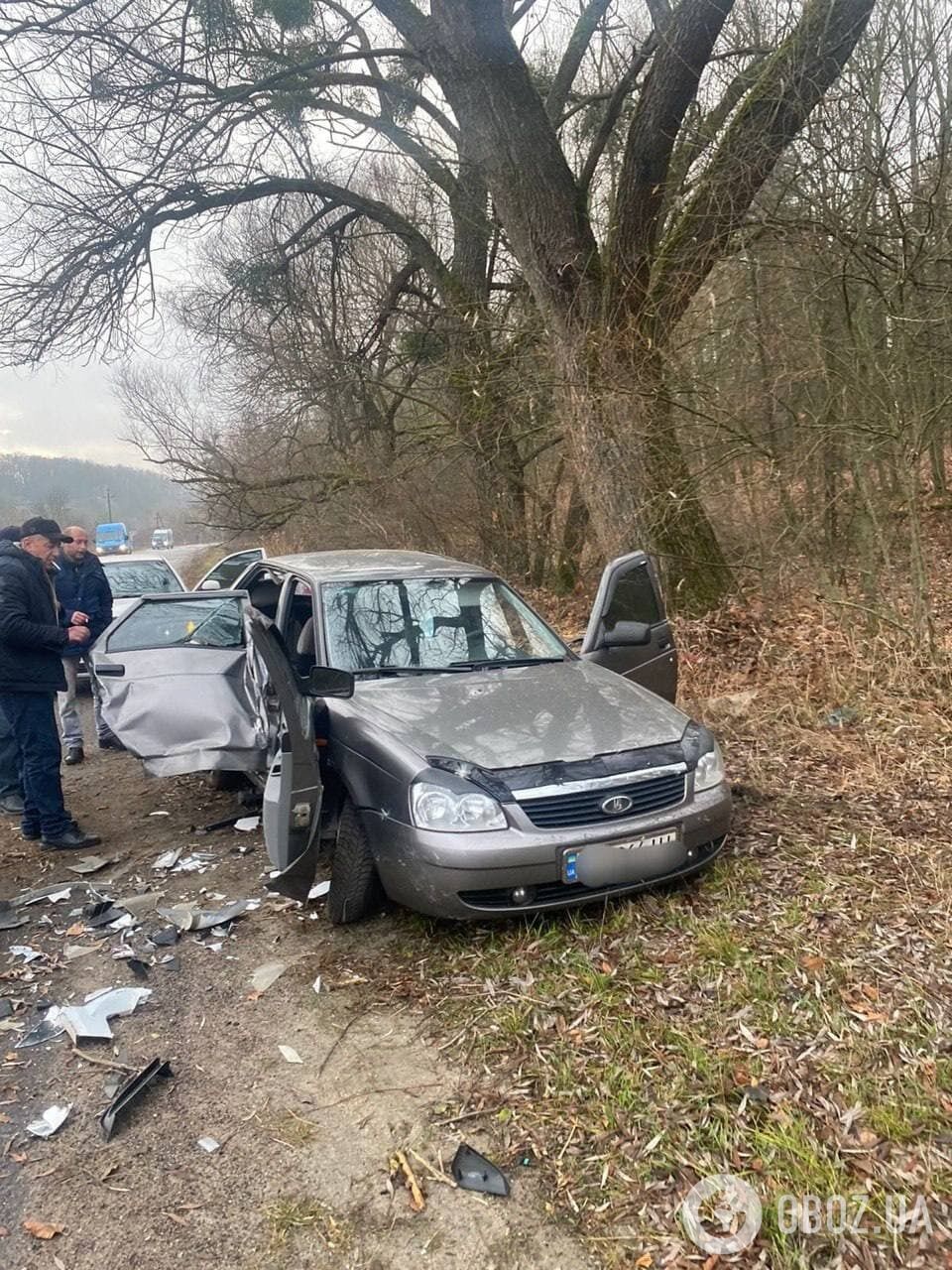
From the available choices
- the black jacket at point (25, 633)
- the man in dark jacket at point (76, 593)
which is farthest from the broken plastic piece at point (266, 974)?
the man in dark jacket at point (76, 593)

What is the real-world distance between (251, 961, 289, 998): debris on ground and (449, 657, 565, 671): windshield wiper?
1713 mm

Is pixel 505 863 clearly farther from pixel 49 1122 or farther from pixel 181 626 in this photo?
pixel 181 626

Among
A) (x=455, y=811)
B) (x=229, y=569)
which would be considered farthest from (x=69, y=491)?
(x=455, y=811)

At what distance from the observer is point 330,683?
396 cm

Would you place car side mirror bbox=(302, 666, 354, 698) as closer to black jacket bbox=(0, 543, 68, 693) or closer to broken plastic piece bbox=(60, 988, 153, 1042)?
broken plastic piece bbox=(60, 988, 153, 1042)

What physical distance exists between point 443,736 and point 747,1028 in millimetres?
1609

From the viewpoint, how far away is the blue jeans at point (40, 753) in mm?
5242

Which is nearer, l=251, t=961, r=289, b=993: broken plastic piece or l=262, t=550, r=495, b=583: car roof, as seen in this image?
l=251, t=961, r=289, b=993: broken plastic piece

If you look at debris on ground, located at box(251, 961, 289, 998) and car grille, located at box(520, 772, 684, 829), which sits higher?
car grille, located at box(520, 772, 684, 829)

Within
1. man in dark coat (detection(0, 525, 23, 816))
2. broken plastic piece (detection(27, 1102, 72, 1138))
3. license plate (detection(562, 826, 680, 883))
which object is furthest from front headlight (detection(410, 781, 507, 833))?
man in dark coat (detection(0, 525, 23, 816))

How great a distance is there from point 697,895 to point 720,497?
213 inches

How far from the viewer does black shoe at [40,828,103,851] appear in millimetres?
5281

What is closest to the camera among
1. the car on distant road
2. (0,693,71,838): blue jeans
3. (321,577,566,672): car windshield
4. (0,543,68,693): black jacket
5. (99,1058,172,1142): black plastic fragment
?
(99,1058,172,1142): black plastic fragment

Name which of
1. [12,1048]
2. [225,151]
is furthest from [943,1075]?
[225,151]
